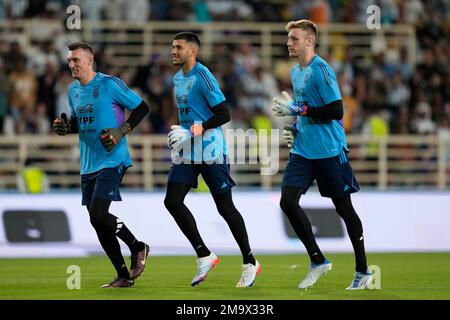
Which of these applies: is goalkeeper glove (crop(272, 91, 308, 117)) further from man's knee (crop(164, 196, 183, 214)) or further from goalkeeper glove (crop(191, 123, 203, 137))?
man's knee (crop(164, 196, 183, 214))

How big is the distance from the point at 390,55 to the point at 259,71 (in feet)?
12.7

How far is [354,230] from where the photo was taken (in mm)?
11742

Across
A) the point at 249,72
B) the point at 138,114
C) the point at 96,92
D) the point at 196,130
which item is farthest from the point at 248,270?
→ the point at 249,72

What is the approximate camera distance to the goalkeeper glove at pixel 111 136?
11750 mm

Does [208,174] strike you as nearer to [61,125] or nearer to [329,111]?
[329,111]

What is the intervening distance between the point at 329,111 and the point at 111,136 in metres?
2.20

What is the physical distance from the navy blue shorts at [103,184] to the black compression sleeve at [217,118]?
0.98 m

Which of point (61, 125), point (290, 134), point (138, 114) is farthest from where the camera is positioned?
point (61, 125)

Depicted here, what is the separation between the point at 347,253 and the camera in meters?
17.9

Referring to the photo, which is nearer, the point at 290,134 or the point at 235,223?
the point at 290,134

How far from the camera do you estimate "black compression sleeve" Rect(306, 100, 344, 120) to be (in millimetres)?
11641

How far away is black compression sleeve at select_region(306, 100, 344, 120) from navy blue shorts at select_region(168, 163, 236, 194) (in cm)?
113

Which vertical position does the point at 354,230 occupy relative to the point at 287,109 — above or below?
below
